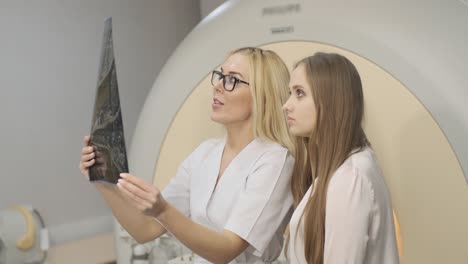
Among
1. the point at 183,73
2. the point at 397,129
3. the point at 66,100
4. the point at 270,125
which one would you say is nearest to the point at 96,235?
the point at 66,100

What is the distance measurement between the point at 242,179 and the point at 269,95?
19cm

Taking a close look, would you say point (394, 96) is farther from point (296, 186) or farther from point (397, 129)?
point (296, 186)

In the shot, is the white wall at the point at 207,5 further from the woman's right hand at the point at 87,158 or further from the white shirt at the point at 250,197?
the woman's right hand at the point at 87,158

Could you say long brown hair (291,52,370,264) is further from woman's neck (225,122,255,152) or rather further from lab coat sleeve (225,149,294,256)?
woman's neck (225,122,255,152)

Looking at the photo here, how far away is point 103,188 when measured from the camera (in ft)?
4.20

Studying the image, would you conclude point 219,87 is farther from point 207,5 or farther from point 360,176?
point 207,5

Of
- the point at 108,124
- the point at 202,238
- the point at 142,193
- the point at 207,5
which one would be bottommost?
the point at 202,238

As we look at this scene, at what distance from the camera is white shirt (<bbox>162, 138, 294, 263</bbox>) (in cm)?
120

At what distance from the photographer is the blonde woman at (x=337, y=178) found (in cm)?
94

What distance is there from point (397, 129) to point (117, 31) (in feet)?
5.18

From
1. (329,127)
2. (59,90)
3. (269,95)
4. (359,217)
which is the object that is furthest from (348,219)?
(59,90)

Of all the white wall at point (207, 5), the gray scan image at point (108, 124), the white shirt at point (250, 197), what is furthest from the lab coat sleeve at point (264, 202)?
the white wall at point (207, 5)

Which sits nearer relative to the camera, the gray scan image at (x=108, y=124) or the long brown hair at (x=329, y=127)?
the long brown hair at (x=329, y=127)

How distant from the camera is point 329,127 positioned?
99 centimetres
